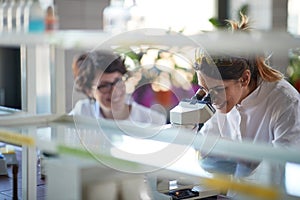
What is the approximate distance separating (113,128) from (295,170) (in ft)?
2.08

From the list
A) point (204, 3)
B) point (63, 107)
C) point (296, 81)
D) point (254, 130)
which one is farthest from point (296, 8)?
point (63, 107)

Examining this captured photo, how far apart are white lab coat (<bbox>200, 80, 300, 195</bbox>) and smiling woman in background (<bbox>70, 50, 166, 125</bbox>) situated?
0.29 m

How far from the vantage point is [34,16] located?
179cm

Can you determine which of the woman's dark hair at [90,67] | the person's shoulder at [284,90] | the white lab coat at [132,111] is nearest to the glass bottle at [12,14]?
the woman's dark hair at [90,67]

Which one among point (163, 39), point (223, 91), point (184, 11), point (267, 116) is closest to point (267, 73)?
→ point (267, 116)

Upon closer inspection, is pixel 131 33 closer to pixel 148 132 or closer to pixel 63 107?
pixel 148 132

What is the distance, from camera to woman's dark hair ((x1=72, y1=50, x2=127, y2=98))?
2047 millimetres

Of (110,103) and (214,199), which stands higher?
(110,103)

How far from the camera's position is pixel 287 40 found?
2.69 feet

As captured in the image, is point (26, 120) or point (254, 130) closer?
point (26, 120)

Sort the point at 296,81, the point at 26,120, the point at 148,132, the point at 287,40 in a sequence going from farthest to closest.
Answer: the point at 296,81 → the point at 26,120 → the point at 148,132 → the point at 287,40

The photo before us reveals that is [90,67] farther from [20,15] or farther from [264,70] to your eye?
[264,70]

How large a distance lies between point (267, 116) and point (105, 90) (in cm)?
68

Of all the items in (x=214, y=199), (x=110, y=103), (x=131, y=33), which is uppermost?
(x=131, y=33)
